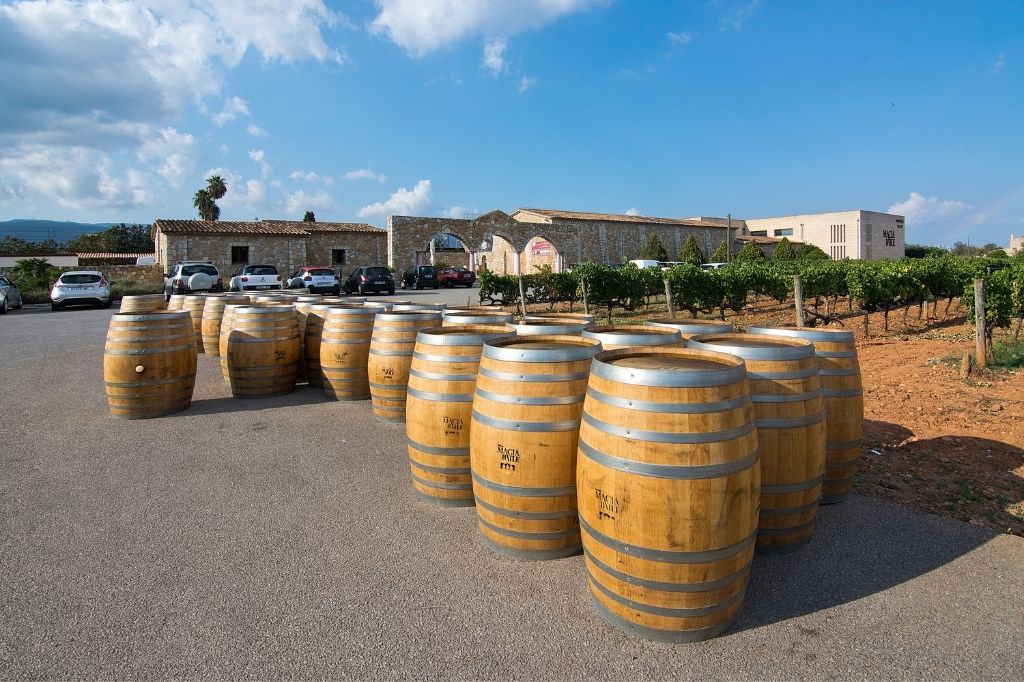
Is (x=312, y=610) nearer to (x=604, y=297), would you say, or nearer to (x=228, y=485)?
(x=228, y=485)

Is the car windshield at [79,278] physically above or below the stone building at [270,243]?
below

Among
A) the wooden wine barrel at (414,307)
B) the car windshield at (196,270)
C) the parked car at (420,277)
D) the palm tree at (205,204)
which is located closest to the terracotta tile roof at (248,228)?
the parked car at (420,277)

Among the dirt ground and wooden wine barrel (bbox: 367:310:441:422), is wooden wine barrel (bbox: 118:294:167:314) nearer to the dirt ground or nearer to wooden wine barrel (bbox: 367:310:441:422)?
wooden wine barrel (bbox: 367:310:441:422)

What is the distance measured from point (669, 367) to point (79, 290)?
25.4 meters

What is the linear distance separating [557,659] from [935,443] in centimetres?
461

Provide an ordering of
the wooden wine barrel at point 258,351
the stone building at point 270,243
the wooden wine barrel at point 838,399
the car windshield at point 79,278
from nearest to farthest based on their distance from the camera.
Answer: the wooden wine barrel at point 838,399, the wooden wine barrel at point 258,351, the car windshield at point 79,278, the stone building at point 270,243

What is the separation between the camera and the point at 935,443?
17.0 feet

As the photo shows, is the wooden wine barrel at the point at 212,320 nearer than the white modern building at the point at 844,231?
Yes

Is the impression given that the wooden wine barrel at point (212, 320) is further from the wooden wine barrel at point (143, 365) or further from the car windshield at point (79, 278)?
the car windshield at point (79, 278)

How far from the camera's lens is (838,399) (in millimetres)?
3740

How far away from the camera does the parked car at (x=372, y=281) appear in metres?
28.0

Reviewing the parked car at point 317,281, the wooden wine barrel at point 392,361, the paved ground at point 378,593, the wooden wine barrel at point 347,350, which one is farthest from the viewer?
the parked car at point 317,281

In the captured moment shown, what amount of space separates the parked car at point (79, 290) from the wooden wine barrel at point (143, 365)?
1958cm

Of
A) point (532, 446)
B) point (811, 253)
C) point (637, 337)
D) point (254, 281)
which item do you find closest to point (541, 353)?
point (532, 446)
